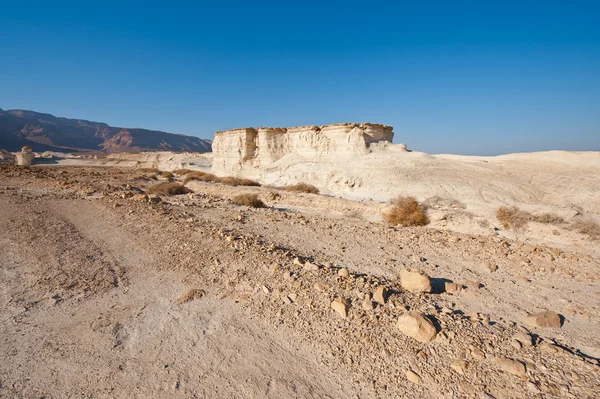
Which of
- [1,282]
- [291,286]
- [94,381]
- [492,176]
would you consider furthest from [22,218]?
[492,176]

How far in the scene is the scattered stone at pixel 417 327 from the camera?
2980 millimetres

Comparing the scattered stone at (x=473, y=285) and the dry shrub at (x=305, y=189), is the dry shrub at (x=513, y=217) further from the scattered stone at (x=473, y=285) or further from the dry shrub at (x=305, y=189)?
the dry shrub at (x=305, y=189)

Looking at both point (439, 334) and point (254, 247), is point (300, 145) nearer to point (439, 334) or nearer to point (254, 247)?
point (254, 247)

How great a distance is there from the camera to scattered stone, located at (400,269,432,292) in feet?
13.1

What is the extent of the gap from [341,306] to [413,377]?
1.07m

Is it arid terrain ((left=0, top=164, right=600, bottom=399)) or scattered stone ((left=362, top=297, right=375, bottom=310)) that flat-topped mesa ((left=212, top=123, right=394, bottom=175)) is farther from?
scattered stone ((left=362, top=297, right=375, bottom=310))

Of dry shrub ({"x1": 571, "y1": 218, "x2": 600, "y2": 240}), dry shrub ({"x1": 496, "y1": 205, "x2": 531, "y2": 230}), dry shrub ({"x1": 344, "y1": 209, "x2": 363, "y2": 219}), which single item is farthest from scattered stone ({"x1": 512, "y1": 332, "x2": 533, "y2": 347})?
dry shrub ({"x1": 344, "y1": 209, "x2": 363, "y2": 219})

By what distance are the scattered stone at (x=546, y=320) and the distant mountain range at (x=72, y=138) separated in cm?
9526

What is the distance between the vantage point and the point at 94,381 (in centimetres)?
261

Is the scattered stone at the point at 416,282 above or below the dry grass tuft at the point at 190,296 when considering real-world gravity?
above

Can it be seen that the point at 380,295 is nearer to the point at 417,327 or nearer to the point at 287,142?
the point at 417,327

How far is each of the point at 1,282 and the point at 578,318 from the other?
8.16 metres

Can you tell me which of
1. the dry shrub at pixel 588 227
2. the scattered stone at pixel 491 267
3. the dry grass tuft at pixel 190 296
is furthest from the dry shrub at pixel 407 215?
the dry grass tuft at pixel 190 296

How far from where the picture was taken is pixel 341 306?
3445 mm
